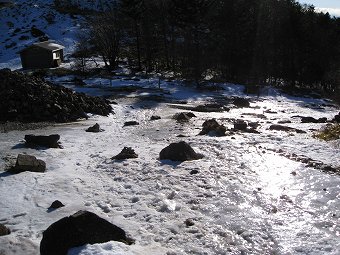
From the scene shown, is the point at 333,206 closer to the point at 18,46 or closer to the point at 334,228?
the point at 334,228


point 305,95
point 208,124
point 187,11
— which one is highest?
point 187,11

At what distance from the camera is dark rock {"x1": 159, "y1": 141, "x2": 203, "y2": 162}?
541 inches

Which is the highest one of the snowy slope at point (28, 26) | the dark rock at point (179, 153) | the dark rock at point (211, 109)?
the snowy slope at point (28, 26)

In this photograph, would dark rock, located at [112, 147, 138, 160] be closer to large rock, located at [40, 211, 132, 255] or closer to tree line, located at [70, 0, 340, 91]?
large rock, located at [40, 211, 132, 255]

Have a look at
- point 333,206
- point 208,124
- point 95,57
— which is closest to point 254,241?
point 333,206

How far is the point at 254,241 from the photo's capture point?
809 centimetres

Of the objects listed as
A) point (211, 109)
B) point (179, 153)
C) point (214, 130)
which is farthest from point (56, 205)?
point (211, 109)

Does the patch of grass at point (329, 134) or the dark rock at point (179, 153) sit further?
the patch of grass at point (329, 134)

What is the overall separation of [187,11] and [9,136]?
36.2 m

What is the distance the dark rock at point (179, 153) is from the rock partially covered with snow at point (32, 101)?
30.1 ft

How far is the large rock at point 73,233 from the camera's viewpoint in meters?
7.23

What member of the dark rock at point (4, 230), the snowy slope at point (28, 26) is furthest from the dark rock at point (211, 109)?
the snowy slope at point (28, 26)

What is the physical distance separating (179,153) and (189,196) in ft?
11.2

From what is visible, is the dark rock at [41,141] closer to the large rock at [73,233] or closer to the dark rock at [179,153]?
the dark rock at [179,153]
